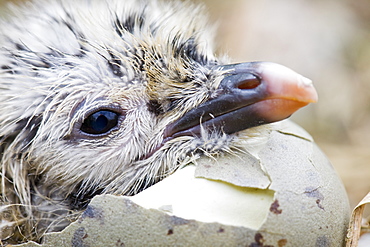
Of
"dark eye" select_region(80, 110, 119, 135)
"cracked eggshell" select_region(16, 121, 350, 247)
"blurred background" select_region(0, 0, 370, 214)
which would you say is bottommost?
"cracked eggshell" select_region(16, 121, 350, 247)

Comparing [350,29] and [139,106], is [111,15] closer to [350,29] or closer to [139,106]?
[139,106]

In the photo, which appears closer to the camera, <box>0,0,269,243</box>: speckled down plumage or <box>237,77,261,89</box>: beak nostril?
<box>237,77,261,89</box>: beak nostril

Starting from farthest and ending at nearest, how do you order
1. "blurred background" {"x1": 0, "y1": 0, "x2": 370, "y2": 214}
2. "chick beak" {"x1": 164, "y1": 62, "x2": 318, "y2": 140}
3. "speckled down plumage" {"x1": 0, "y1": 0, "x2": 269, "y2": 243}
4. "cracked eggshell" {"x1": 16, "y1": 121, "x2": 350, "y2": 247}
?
"blurred background" {"x1": 0, "y1": 0, "x2": 370, "y2": 214} → "speckled down plumage" {"x1": 0, "y1": 0, "x2": 269, "y2": 243} → "chick beak" {"x1": 164, "y1": 62, "x2": 318, "y2": 140} → "cracked eggshell" {"x1": 16, "y1": 121, "x2": 350, "y2": 247}

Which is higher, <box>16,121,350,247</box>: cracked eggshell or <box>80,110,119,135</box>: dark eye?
<box>80,110,119,135</box>: dark eye

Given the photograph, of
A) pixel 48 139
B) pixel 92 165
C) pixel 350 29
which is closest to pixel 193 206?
pixel 92 165

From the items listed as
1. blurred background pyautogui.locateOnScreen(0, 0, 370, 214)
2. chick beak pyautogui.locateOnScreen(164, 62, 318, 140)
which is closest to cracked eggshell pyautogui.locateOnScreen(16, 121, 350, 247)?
chick beak pyautogui.locateOnScreen(164, 62, 318, 140)

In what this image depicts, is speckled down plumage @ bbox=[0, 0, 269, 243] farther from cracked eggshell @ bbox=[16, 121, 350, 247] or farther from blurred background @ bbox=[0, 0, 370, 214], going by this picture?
blurred background @ bbox=[0, 0, 370, 214]
